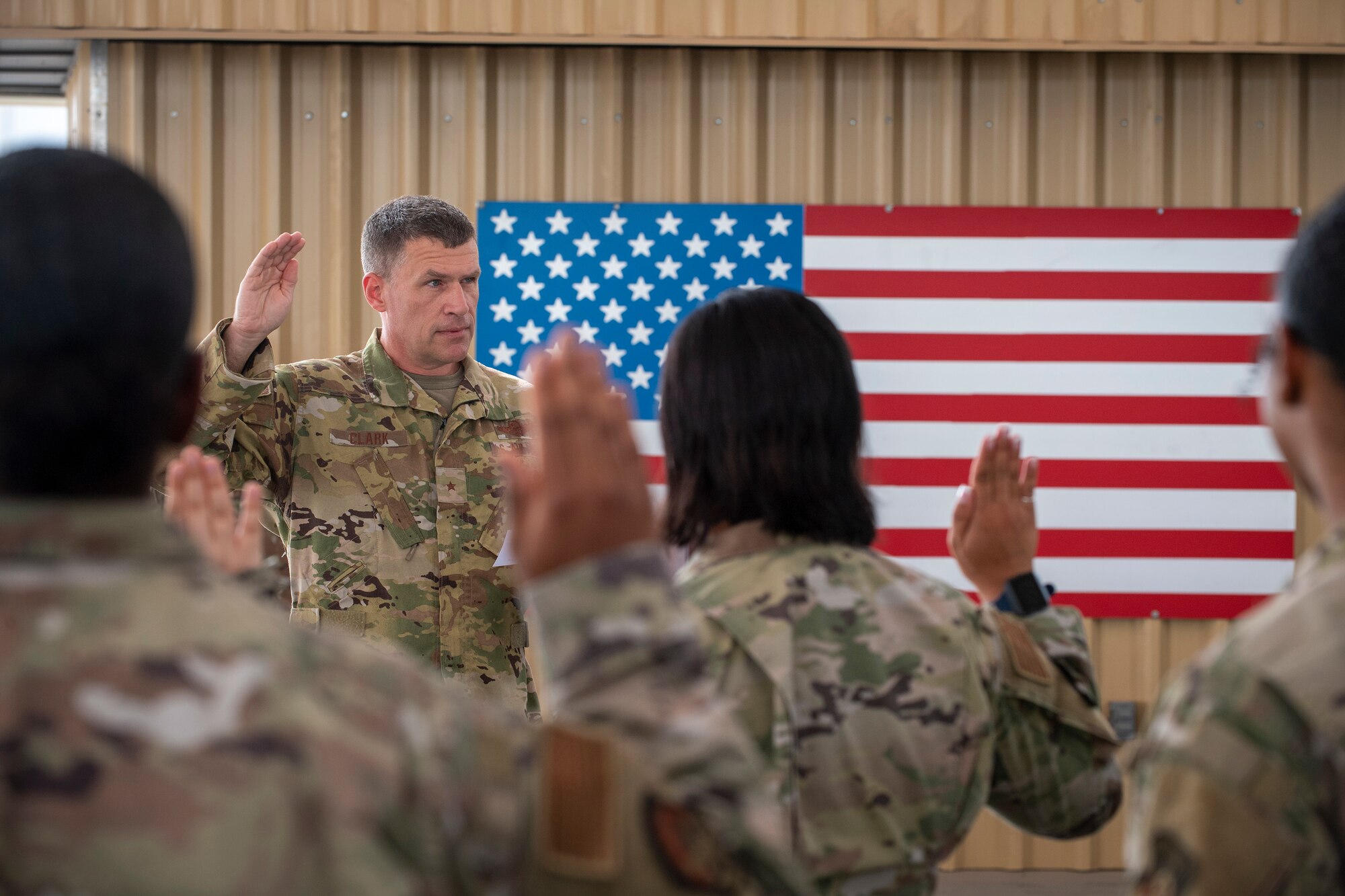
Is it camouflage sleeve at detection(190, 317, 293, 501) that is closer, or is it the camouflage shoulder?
camouflage sleeve at detection(190, 317, 293, 501)

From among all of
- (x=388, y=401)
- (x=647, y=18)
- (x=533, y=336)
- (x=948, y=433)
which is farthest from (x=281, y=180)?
(x=948, y=433)

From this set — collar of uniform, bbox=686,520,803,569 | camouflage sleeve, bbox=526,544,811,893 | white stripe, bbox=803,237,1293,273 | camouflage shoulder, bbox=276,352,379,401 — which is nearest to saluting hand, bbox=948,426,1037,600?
collar of uniform, bbox=686,520,803,569

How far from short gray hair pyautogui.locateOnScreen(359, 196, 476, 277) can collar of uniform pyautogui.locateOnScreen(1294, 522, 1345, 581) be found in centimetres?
229

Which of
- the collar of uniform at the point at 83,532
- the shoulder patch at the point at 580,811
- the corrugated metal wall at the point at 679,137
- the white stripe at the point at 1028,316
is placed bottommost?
the shoulder patch at the point at 580,811

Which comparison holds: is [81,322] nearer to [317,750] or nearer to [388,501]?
[317,750]

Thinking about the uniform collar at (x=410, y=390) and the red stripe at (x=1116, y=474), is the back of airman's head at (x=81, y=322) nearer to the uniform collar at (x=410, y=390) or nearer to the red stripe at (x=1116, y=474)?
the uniform collar at (x=410, y=390)

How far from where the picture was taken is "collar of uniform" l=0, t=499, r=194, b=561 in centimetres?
68

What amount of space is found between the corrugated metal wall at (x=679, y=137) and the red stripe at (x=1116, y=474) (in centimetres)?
53

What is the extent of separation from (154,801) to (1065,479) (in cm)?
409

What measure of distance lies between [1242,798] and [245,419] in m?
2.21

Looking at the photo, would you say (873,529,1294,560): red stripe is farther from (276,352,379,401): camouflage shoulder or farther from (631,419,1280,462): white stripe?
(276,352,379,401): camouflage shoulder

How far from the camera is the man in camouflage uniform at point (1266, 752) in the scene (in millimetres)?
811

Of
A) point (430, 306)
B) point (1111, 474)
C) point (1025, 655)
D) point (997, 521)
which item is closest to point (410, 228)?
point (430, 306)

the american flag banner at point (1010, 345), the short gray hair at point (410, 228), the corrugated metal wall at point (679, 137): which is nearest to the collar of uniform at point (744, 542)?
the short gray hair at point (410, 228)
